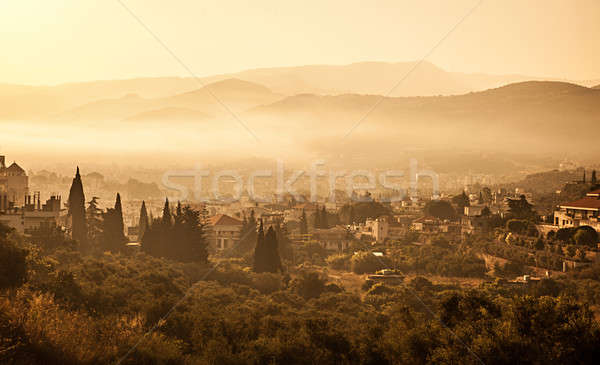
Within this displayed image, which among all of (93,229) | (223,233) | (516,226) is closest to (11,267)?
(93,229)

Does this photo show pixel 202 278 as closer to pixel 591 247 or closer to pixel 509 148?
pixel 591 247

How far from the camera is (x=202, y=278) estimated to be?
95.6ft

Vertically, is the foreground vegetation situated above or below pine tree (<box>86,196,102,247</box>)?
below

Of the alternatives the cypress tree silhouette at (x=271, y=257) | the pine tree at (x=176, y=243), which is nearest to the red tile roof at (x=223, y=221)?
the pine tree at (x=176, y=243)

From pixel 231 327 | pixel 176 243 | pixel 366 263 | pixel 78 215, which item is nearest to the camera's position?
pixel 231 327

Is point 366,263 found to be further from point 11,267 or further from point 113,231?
point 11,267

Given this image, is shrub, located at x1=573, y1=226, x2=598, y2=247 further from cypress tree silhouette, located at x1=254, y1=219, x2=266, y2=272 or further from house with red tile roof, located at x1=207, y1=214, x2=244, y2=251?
house with red tile roof, located at x1=207, y1=214, x2=244, y2=251

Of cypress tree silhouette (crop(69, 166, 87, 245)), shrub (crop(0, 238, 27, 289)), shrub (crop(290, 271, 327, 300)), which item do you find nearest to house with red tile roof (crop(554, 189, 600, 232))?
shrub (crop(290, 271, 327, 300))

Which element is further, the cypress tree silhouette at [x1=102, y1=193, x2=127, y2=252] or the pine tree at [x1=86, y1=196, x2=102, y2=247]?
the pine tree at [x1=86, y1=196, x2=102, y2=247]

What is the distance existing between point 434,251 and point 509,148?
490 ft

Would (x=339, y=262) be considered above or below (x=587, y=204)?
below

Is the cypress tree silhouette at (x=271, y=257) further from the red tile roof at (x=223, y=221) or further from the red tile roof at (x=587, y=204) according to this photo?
the red tile roof at (x=587, y=204)

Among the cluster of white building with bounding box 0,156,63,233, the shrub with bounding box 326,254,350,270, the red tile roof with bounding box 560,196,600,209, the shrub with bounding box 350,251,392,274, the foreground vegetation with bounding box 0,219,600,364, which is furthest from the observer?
the red tile roof with bounding box 560,196,600,209

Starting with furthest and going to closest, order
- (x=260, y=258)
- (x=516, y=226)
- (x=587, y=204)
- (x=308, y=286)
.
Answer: (x=516, y=226) < (x=587, y=204) < (x=260, y=258) < (x=308, y=286)
